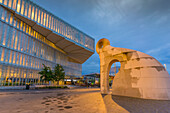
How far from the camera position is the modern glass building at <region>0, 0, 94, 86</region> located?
3033 centimetres

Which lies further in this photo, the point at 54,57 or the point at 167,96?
the point at 54,57

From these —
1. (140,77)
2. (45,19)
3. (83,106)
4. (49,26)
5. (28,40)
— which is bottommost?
(83,106)

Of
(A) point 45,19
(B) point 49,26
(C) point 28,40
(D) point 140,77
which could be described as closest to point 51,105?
(D) point 140,77

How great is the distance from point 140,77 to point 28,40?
3807 centimetres

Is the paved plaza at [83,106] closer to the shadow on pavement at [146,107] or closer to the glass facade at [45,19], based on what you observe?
the shadow on pavement at [146,107]

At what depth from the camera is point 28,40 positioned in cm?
3797

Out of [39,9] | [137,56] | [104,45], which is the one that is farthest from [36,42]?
[137,56]

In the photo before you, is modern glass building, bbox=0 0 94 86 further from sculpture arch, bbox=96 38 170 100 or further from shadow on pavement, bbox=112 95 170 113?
shadow on pavement, bbox=112 95 170 113

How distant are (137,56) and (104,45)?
17.3 ft

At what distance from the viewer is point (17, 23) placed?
34.0 meters

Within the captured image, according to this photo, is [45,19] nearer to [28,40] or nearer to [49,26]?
[49,26]

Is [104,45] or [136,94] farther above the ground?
[104,45]

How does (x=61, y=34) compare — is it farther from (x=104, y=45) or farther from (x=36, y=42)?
(x=104, y=45)

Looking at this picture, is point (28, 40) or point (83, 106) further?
point (28, 40)
